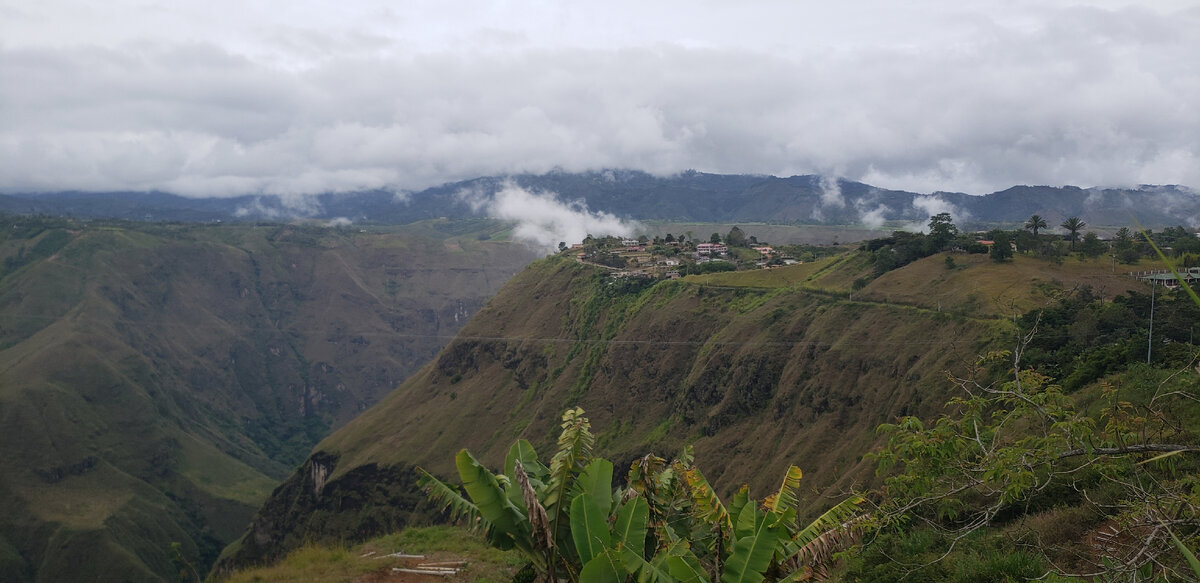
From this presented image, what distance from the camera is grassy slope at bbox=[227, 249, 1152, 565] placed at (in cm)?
4172

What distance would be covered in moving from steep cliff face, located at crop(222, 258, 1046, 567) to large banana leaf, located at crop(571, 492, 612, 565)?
9.60 meters

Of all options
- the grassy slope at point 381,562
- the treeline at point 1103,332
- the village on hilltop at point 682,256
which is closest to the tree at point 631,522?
the grassy slope at point 381,562

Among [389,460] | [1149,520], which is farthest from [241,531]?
[1149,520]

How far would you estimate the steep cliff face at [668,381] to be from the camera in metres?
41.6

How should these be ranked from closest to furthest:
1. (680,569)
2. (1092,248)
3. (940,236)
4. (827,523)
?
(680,569)
(827,523)
(1092,248)
(940,236)

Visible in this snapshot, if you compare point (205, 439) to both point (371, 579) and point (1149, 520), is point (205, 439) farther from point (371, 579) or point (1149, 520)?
point (1149, 520)

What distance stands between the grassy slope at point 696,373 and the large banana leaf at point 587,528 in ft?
72.2

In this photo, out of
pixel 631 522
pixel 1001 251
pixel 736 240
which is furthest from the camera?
pixel 736 240

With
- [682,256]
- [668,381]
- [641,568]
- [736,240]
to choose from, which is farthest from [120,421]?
[641,568]

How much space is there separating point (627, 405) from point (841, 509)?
Result: 55.2m

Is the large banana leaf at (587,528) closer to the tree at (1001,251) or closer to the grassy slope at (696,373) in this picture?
the grassy slope at (696,373)

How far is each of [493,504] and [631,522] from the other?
2111 millimetres

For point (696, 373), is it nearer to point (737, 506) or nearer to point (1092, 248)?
point (1092, 248)

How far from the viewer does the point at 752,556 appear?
10656 millimetres
